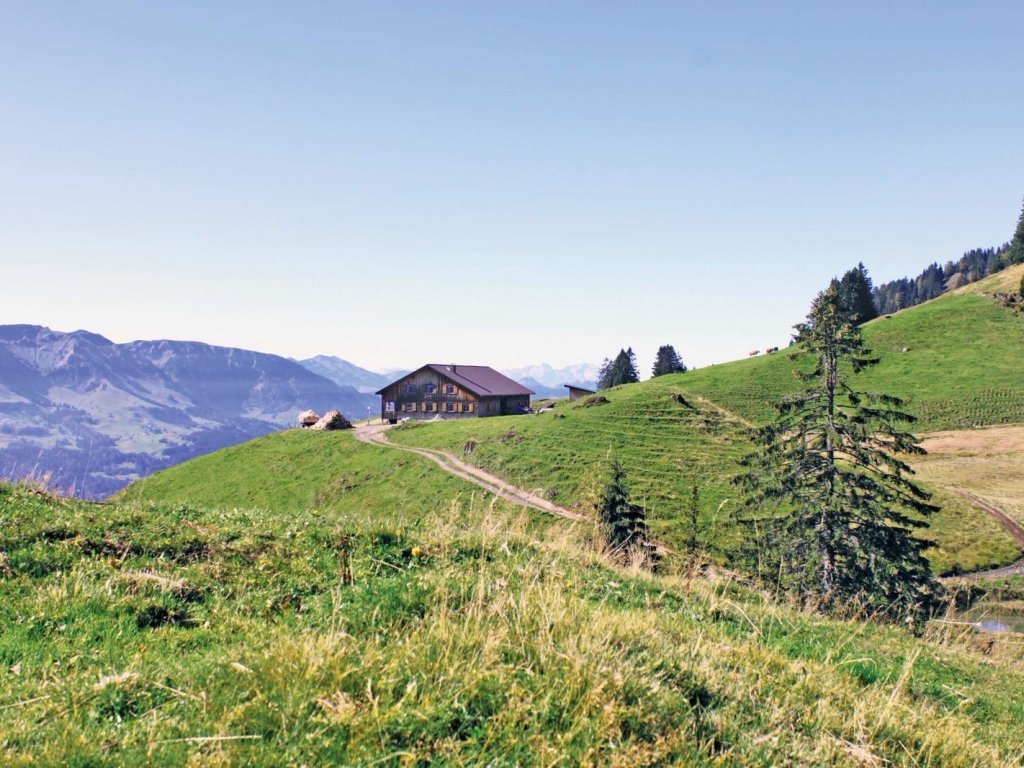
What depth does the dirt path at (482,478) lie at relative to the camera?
5028cm

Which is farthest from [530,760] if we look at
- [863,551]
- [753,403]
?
[753,403]

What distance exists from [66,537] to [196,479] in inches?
2738

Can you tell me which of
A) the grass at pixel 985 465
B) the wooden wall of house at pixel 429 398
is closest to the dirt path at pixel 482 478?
the wooden wall of house at pixel 429 398

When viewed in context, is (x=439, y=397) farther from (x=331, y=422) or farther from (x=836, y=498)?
(x=836, y=498)

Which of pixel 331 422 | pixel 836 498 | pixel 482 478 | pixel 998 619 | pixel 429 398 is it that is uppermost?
pixel 429 398

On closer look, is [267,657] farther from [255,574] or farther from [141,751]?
[255,574]

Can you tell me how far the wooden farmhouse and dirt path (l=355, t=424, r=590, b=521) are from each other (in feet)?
72.4

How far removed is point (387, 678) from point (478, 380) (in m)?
106

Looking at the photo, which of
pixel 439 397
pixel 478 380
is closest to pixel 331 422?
pixel 439 397

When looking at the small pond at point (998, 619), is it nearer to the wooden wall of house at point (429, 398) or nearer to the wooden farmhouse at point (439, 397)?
the wooden farmhouse at point (439, 397)

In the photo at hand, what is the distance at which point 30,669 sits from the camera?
4660mm

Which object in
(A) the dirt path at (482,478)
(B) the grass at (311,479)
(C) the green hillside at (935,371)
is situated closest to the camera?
(A) the dirt path at (482,478)

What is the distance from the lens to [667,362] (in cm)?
13538

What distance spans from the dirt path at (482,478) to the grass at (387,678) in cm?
3346
